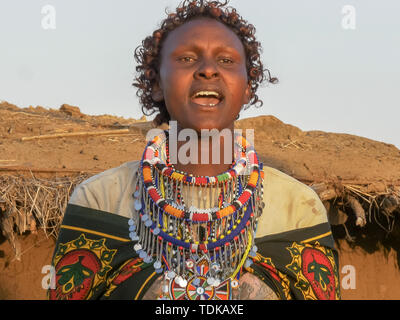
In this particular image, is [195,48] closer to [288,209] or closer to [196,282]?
[288,209]

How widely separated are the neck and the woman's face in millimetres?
94

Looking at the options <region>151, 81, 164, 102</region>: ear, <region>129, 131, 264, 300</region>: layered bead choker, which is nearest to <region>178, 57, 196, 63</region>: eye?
<region>151, 81, 164, 102</region>: ear

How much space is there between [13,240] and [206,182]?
3.83 m

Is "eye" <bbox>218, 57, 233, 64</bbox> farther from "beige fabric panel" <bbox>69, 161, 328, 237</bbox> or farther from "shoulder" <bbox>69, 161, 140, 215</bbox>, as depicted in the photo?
"shoulder" <bbox>69, 161, 140, 215</bbox>

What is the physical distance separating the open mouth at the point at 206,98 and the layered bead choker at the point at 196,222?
0.37 metres

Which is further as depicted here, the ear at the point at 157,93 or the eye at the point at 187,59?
the ear at the point at 157,93

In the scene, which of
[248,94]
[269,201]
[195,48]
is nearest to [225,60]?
[195,48]

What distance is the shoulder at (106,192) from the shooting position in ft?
9.07

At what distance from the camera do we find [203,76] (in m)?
2.64

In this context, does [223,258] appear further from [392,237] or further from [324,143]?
[324,143]

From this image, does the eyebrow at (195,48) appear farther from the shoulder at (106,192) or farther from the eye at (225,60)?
the shoulder at (106,192)

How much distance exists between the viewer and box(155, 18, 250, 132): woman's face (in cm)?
263

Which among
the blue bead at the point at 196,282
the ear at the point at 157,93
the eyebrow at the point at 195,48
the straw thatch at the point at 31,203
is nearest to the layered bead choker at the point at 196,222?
the blue bead at the point at 196,282

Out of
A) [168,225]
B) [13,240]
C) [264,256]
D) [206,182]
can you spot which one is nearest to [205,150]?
[206,182]
